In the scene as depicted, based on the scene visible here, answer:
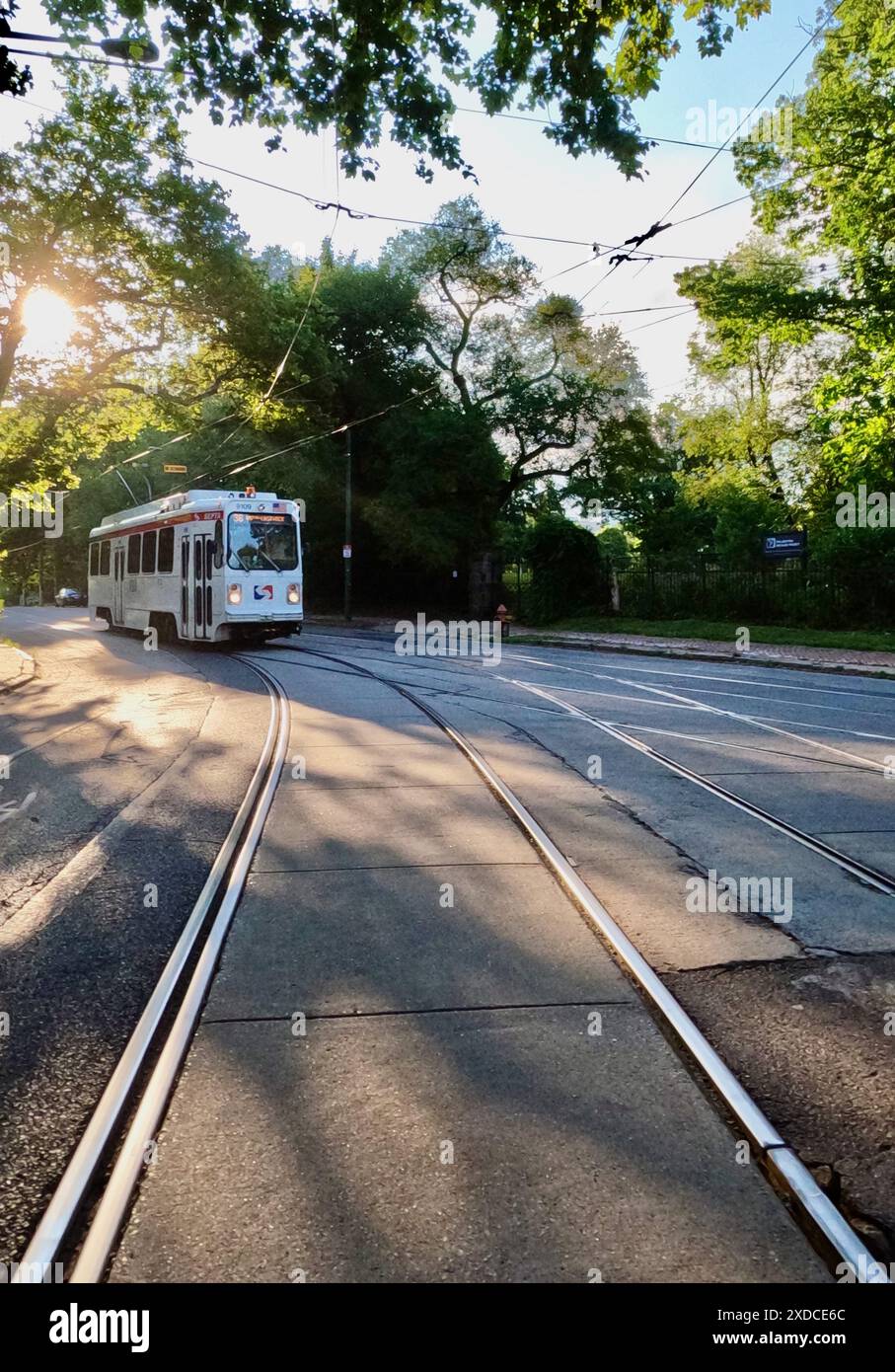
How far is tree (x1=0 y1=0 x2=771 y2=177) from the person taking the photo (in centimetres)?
645

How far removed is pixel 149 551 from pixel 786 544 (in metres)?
16.7

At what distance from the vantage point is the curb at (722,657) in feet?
58.2

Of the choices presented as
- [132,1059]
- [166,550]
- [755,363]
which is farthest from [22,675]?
[755,363]

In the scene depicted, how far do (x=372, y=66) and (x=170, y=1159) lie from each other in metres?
6.80

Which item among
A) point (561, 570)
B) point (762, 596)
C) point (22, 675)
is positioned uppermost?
point (561, 570)

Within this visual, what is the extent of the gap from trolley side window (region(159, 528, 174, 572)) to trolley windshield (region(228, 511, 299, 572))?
2660mm

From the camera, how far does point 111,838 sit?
21.9 ft

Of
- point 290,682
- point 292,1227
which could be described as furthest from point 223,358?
point 292,1227

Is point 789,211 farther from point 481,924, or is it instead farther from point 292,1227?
point 292,1227

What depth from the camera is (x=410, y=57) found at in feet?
22.3

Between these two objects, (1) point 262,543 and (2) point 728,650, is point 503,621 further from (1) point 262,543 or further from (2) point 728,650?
(1) point 262,543

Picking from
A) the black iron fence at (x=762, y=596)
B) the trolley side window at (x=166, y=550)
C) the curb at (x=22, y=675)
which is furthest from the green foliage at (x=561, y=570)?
the curb at (x=22, y=675)

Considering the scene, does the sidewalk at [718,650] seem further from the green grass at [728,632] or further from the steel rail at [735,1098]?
the steel rail at [735,1098]

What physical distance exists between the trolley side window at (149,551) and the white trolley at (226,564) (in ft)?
0.08
